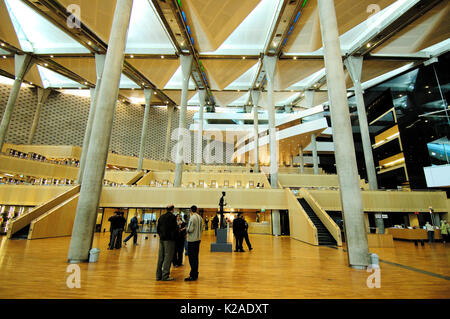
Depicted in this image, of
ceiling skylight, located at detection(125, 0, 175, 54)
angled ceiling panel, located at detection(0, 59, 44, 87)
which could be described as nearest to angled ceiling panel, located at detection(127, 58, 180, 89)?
ceiling skylight, located at detection(125, 0, 175, 54)

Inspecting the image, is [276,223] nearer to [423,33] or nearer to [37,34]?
[423,33]

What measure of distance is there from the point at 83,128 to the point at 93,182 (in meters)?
27.5

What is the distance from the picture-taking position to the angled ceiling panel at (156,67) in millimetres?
20078

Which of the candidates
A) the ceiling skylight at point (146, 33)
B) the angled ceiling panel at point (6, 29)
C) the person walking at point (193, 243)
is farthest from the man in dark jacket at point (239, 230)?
the angled ceiling panel at point (6, 29)

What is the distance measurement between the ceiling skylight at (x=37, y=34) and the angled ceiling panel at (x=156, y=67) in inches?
169

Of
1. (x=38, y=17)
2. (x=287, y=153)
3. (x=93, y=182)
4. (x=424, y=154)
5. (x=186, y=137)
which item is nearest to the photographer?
(x=93, y=182)

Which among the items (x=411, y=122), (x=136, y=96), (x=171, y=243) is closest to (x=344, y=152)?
(x=171, y=243)

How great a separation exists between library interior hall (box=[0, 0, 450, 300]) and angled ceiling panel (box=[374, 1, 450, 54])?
113 millimetres

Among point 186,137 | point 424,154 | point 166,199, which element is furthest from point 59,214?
point 424,154

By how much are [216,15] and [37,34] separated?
16.2 meters

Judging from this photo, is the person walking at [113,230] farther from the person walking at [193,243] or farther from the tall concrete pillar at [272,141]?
the tall concrete pillar at [272,141]

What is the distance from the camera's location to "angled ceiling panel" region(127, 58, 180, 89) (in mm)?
20078
